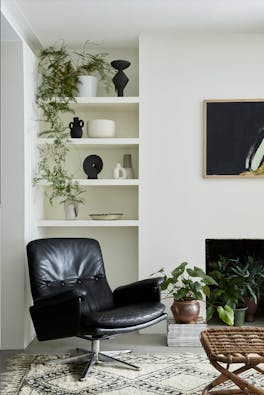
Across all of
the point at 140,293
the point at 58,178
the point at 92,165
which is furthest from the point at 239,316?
the point at 58,178

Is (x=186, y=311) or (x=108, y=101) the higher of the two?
(x=108, y=101)

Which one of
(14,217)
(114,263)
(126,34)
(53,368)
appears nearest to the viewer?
(53,368)

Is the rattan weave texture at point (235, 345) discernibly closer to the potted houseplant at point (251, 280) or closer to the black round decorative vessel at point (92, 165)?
the potted houseplant at point (251, 280)

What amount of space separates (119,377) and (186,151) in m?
2.05

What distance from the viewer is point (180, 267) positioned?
4797 mm

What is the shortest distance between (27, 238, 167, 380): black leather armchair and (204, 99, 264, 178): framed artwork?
1.23 m

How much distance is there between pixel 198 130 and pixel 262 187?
2.38 ft

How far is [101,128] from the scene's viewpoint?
5105mm

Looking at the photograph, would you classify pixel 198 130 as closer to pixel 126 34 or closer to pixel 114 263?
pixel 126 34

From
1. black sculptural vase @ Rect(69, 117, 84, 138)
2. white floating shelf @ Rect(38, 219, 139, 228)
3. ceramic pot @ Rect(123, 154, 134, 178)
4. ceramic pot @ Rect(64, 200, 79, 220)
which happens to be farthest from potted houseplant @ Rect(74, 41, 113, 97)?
white floating shelf @ Rect(38, 219, 139, 228)

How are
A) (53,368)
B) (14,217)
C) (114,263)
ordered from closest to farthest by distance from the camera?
1. (53,368)
2. (14,217)
3. (114,263)

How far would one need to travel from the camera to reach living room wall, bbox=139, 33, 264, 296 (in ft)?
16.6

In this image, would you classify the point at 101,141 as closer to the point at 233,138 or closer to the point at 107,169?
the point at 107,169

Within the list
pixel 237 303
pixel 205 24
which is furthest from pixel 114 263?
pixel 205 24
